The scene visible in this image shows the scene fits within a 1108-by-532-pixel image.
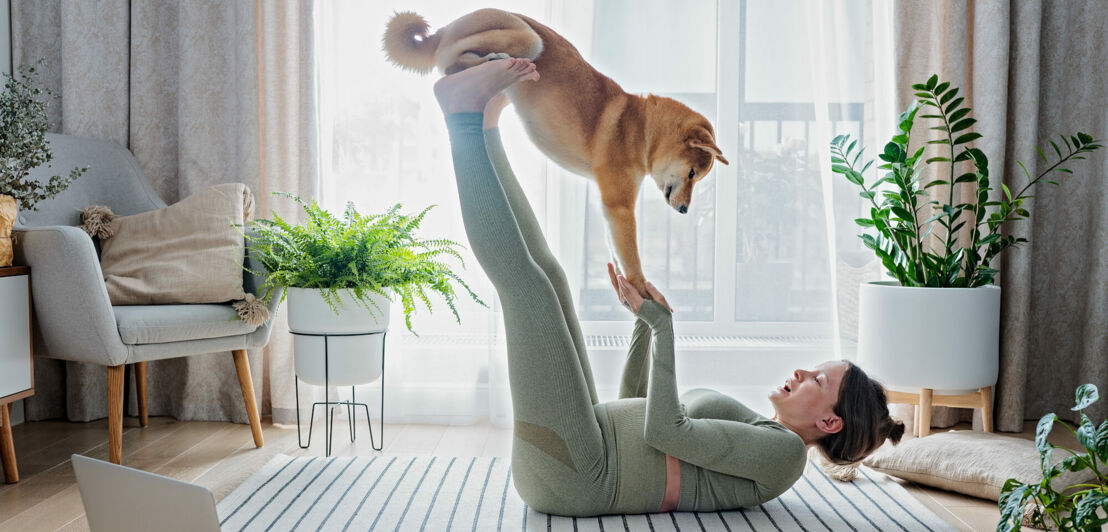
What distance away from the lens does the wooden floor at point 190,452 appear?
1.99m

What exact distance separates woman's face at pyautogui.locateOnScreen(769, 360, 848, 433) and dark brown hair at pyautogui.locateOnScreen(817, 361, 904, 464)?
0.01 metres

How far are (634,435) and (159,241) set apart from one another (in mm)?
1801

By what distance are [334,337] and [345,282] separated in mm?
167

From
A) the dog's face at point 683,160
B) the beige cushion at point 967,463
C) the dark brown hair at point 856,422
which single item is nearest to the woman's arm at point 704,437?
the dark brown hair at point 856,422

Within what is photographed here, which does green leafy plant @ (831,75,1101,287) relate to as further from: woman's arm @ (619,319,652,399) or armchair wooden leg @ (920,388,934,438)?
woman's arm @ (619,319,652,399)

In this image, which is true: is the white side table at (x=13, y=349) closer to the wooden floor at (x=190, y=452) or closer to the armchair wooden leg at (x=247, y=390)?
the wooden floor at (x=190, y=452)

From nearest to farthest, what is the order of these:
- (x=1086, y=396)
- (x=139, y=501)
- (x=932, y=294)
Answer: (x=139, y=501) < (x=1086, y=396) < (x=932, y=294)

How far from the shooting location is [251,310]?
2.50 meters

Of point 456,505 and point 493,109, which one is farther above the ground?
point 493,109

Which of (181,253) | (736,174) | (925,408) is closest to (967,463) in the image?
(925,408)

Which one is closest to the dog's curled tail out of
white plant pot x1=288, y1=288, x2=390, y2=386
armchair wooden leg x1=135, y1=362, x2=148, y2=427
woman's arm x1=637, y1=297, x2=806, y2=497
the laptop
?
woman's arm x1=637, y1=297, x2=806, y2=497

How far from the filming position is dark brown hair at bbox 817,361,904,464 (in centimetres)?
164

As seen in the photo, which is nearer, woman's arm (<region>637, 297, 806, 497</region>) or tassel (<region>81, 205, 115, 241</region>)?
woman's arm (<region>637, 297, 806, 497</region>)

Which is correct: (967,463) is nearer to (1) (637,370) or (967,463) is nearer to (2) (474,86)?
(1) (637,370)
